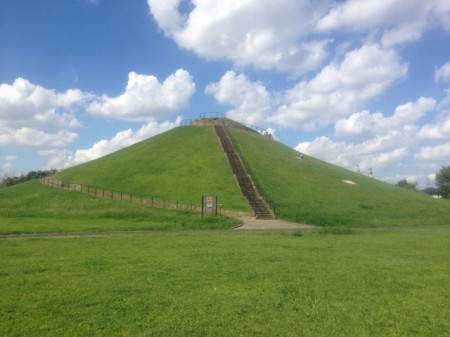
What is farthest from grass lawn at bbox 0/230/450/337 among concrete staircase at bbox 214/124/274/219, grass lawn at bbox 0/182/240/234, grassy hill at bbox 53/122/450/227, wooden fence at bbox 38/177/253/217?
concrete staircase at bbox 214/124/274/219

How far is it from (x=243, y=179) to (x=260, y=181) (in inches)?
85.9

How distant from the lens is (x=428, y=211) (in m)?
43.3

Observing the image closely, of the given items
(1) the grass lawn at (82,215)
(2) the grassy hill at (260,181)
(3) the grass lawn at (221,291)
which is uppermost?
(2) the grassy hill at (260,181)

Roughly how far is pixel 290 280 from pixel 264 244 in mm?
7780

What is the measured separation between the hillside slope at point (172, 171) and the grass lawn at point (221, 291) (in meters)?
24.4

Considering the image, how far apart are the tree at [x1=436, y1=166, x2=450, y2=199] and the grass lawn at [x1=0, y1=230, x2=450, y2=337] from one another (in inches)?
3242

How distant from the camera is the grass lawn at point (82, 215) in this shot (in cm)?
2786

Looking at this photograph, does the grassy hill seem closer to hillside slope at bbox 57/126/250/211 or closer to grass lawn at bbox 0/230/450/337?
hillside slope at bbox 57/126/250/211

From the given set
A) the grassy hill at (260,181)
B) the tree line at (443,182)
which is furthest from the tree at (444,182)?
the grassy hill at (260,181)

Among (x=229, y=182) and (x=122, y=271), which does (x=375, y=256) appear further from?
(x=229, y=182)

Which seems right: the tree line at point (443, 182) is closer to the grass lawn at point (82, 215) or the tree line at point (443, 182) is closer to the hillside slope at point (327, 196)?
the hillside slope at point (327, 196)

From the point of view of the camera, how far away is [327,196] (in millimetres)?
46281

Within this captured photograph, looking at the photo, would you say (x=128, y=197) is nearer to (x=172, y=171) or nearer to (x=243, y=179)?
(x=172, y=171)

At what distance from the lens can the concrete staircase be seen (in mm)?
39591
